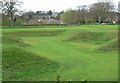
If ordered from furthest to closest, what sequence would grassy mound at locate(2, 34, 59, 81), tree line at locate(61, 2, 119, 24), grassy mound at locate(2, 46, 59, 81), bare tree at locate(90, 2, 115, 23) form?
bare tree at locate(90, 2, 115, 23)
tree line at locate(61, 2, 119, 24)
grassy mound at locate(2, 46, 59, 81)
grassy mound at locate(2, 34, 59, 81)

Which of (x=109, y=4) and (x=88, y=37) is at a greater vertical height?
(x=109, y=4)

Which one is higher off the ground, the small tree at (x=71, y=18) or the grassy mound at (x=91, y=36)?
the small tree at (x=71, y=18)

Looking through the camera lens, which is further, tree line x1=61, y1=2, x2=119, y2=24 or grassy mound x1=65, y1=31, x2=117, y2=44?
tree line x1=61, y1=2, x2=119, y2=24

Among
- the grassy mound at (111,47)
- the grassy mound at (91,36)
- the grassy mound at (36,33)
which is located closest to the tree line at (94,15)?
the grassy mound at (36,33)

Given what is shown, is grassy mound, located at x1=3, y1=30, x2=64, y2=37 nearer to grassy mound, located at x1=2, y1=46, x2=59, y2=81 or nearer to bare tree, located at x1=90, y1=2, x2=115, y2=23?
grassy mound, located at x1=2, y1=46, x2=59, y2=81

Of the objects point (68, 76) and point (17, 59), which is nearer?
point (68, 76)

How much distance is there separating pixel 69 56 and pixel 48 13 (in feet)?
318

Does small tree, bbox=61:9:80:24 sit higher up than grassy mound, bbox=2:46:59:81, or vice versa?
small tree, bbox=61:9:80:24

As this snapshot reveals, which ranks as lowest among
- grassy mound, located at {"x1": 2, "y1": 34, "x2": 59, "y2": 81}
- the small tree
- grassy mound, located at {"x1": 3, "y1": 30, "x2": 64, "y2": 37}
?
grassy mound, located at {"x1": 3, "y1": 30, "x2": 64, "y2": 37}

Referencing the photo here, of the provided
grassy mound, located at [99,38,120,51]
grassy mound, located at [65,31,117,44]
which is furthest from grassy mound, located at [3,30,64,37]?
grassy mound, located at [99,38,120,51]

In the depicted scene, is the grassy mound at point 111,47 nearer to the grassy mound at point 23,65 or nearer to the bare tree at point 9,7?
the grassy mound at point 23,65

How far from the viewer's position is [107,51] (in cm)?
2141

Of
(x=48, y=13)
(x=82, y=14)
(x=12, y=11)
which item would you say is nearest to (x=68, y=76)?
(x=12, y=11)

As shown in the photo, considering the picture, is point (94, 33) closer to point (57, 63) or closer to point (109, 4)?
point (57, 63)
